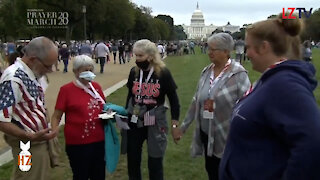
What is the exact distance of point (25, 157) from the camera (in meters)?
3.40

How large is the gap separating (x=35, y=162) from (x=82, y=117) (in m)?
0.98

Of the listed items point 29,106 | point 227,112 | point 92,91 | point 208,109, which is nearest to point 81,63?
point 92,91

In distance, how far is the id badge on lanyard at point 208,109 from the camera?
425cm

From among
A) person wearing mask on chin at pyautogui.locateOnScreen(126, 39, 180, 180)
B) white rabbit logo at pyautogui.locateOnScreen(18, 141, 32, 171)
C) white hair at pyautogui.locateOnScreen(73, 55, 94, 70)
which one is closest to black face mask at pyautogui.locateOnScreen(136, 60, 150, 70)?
person wearing mask on chin at pyautogui.locateOnScreen(126, 39, 180, 180)

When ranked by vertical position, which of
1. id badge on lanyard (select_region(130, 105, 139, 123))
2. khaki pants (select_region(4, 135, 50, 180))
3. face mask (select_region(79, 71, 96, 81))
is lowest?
khaki pants (select_region(4, 135, 50, 180))

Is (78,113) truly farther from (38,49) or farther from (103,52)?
(103,52)

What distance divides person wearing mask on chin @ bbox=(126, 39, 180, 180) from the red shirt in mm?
526

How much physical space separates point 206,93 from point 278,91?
7.67ft

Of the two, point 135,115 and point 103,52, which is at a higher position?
point 103,52

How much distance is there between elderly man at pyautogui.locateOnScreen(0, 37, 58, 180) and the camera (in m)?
3.24

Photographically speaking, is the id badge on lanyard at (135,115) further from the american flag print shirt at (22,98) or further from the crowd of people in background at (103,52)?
the crowd of people in background at (103,52)

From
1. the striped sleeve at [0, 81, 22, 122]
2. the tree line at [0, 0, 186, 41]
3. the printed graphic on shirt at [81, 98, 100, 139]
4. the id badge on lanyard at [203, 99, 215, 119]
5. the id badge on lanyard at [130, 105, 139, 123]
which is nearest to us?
the striped sleeve at [0, 81, 22, 122]

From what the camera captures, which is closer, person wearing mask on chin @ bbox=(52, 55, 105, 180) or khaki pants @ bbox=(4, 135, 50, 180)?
khaki pants @ bbox=(4, 135, 50, 180)

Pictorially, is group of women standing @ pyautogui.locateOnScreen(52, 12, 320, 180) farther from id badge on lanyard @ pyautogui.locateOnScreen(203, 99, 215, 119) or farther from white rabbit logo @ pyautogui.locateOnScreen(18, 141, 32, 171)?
white rabbit logo @ pyautogui.locateOnScreen(18, 141, 32, 171)
